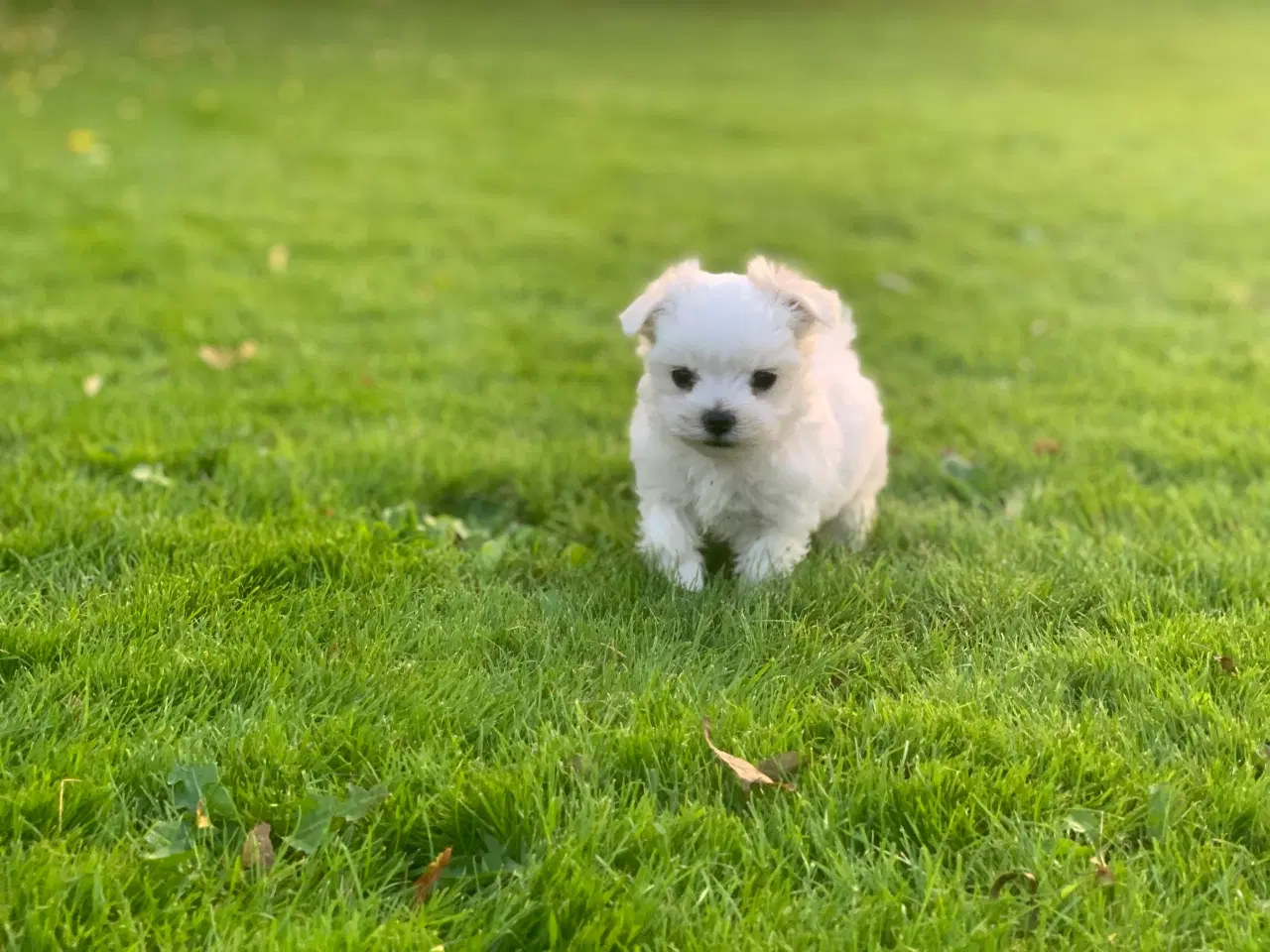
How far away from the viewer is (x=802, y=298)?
316cm

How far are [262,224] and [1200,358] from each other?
6056 mm

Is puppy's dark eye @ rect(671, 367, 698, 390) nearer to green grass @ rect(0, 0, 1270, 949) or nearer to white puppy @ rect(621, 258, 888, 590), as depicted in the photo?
white puppy @ rect(621, 258, 888, 590)

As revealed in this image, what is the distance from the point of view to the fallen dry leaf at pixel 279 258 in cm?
660

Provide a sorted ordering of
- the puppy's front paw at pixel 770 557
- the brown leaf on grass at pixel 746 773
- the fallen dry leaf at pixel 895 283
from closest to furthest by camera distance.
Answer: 1. the brown leaf on grass at pixel 746 773
2. the puppy's front paw at pixel 770 557
3. the fallen dry leaf at pixel 895 283

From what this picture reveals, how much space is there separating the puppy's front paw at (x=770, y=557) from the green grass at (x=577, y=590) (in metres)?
0.11

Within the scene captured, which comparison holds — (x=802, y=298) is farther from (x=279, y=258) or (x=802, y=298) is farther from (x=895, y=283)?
(x=279, y=258)

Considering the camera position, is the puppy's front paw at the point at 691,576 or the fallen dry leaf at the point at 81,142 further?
the fallen dry leaf at the point at 81,142

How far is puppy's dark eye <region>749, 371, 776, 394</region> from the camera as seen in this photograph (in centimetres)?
312

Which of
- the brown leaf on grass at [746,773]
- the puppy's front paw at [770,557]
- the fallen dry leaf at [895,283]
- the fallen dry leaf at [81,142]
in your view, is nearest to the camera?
the brown leaf on grass at [746,773]

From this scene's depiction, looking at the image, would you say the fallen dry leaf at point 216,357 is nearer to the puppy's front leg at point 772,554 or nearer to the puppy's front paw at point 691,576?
the puppy's front paw at point 691,576

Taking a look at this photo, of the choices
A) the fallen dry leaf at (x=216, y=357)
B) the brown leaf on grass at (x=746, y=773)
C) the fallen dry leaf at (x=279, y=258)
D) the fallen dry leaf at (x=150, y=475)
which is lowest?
the fallen dry leaf at (x=150, y=475)

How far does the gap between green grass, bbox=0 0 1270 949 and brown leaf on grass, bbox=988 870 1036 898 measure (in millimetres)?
29

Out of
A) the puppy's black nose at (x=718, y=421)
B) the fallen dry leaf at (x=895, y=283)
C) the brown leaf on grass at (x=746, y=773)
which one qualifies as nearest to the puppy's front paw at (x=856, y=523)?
the puppy's black nose at (x=718, y=421)

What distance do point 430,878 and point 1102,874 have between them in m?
1.30
